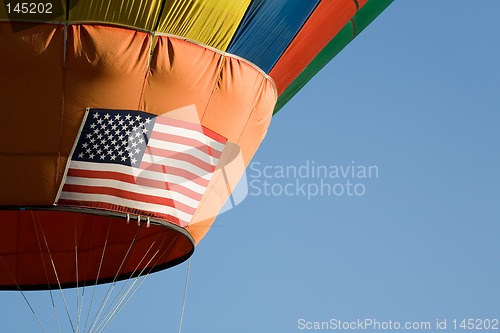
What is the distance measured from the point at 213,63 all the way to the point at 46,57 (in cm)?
151

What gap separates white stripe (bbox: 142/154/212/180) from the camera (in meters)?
10.7

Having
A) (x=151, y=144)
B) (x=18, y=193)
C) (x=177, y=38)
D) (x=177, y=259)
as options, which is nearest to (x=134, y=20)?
Answer: (x=177, y=38)

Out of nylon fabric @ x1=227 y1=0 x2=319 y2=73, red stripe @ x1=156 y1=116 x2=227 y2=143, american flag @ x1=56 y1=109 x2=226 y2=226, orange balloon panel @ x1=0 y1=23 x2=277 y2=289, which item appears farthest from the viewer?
nylon fabric @ x1=227 y1=0 x2=319 y2=73

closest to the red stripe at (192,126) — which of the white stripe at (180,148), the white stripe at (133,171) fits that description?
the white stripe at (180,148)

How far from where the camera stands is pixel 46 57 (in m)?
10.3

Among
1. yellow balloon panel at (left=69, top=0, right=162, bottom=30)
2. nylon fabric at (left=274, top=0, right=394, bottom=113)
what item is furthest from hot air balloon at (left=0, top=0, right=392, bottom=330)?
nylon fabric at (left=274, top=0, right=394, bottom=113)

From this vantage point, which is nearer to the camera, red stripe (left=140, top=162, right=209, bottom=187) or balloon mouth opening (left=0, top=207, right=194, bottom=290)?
red stripe (left=140, top=162, right=209, bottom=187)

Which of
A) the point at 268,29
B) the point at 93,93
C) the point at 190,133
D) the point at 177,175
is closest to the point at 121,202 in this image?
the point at 177,175

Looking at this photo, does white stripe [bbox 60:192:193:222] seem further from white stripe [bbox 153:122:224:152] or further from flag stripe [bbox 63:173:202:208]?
white stripe [bbox 153:122:224:152]

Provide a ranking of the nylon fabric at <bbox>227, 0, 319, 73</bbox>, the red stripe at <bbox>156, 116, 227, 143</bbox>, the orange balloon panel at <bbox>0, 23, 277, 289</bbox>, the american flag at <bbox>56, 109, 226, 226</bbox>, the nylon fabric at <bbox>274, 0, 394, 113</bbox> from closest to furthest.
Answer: the orange balloon panel at <bbox>0, 23, 277, 289</bbox> → the american flag at <bbox>56, 109, 226, 226</bbox> → the red stripe at <bbox>156, 116, 227, 143</bbox> → the nylon fabric at <bbox>227, 0, 319, 73</bbox> → the nylon fabric at <bbox>274, 0, 394, 113</bbox>

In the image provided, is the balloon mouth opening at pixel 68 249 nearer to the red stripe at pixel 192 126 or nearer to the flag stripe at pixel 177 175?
the flag stripe at pixel 177 175

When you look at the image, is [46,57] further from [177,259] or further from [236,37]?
[177,259]

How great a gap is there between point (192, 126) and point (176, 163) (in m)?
0.36

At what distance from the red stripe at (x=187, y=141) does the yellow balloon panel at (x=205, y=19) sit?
2.88 feet
